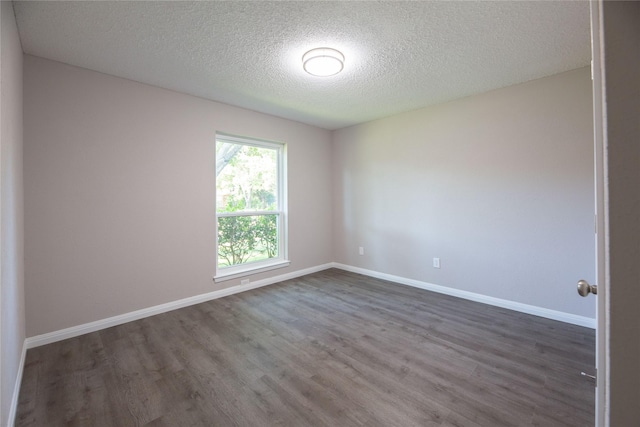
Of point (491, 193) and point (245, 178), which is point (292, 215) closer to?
point (245, 178)

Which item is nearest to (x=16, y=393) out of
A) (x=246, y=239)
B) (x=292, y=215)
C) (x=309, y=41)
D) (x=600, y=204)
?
(x=246, y=239)

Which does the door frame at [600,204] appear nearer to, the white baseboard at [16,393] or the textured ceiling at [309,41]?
the textured ceiling at [309,41]

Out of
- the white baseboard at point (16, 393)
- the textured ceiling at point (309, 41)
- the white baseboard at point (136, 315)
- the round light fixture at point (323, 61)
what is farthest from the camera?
the white baseboard at point (136, 315)

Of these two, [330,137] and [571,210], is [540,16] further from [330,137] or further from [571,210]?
[330,137]

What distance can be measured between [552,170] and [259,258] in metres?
3.64

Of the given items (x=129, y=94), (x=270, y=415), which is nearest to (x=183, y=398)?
(x=270, y=415)

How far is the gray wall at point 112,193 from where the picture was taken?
2.29 m

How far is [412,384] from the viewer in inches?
70.0

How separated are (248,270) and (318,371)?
81.7 inches

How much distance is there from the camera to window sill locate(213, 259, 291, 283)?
3.45 m

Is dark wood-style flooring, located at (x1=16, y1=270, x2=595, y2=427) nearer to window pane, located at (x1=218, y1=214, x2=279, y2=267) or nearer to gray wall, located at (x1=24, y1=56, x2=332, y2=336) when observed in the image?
gray wall, located at (x1=24, y1=56, x2=332, y2=336)

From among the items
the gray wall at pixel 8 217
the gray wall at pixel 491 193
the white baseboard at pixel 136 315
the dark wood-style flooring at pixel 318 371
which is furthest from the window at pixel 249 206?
the gray wall at pixel 8 217

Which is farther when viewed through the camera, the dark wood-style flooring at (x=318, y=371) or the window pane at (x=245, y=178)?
the window pane at (x=245, y=178)

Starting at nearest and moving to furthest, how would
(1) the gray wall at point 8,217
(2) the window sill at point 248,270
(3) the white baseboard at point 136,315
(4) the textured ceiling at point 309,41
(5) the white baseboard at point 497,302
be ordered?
(1) the gray wall at point 8,217, (4) the textured ceiling at point 309,41, (3) the white baseboard at point 136,315, (5) the white baseboard at point 497,302, (2) the window sill at point 248,270
